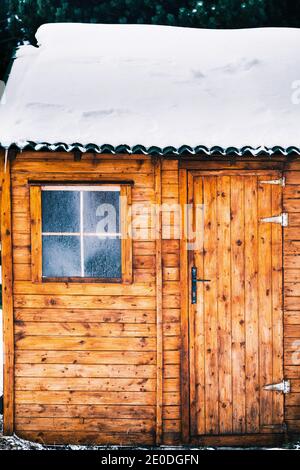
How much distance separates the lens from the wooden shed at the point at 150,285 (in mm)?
6105

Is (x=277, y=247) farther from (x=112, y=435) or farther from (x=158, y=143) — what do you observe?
(x=112, y=435)

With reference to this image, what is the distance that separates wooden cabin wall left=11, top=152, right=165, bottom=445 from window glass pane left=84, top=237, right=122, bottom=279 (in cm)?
17

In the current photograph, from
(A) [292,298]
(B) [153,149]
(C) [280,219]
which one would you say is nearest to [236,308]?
(A) [292,298]

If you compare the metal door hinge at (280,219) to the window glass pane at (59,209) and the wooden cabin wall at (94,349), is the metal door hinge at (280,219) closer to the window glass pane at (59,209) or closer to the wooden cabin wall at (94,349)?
the wooden cabin wall at (94,349)

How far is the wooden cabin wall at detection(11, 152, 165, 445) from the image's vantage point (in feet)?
20.1

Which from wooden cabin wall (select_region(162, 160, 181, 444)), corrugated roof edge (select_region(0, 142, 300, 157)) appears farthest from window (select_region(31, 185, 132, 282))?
corrugated roof edge (select_region(0, 142, 300, 157))

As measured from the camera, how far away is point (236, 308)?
6.20 meters

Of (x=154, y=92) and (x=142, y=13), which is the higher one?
(x=142, y=13)

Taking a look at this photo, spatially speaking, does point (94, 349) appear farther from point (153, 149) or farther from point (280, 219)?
point (280, 219)

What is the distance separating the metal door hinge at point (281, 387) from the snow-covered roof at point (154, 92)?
2562 mm

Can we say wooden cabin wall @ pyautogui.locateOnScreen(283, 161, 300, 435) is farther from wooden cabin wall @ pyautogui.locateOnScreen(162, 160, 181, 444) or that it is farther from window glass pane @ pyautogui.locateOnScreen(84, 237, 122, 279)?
window glass pane @ pyautogui.locateOnScreen(84, 237, 122, 279)

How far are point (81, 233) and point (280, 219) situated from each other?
86.8 inches

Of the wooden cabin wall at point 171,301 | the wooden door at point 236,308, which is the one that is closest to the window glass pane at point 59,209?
the wooden cabin wall at point 171,301

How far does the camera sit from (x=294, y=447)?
6.15 metres
